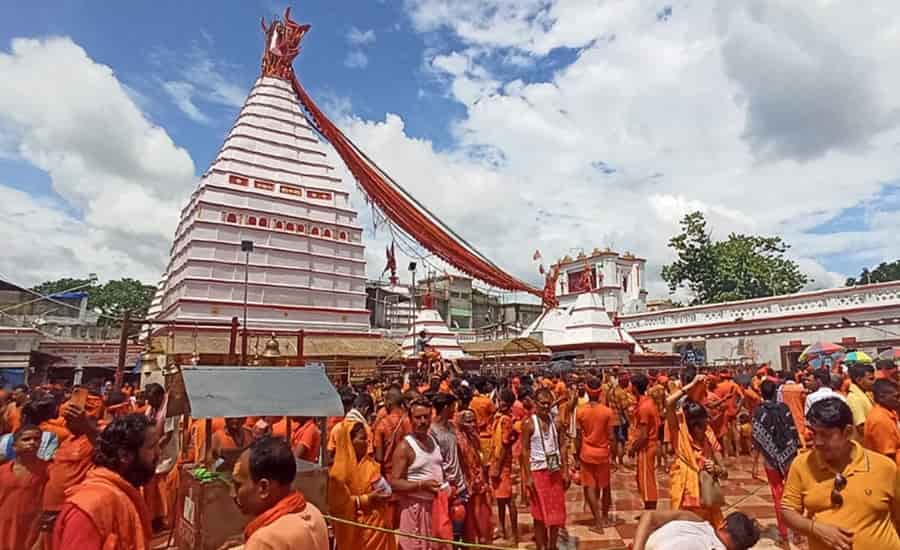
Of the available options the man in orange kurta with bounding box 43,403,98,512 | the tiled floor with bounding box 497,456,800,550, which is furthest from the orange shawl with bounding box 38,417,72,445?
the tiled floor with bounding box 497,456,800,550

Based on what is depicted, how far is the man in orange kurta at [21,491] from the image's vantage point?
4176mm

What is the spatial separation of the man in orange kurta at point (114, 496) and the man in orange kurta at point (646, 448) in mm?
5548

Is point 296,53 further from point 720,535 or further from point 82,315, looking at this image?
point 720,535

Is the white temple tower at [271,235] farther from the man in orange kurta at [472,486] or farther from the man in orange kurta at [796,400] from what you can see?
the man in orange kurta at [796,400]

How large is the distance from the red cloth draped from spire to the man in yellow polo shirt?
76.5 ft

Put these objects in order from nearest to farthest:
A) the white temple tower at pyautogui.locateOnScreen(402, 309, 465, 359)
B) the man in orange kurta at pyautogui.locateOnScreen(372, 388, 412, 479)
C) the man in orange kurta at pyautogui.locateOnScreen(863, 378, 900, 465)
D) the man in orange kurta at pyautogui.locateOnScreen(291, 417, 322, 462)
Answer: the man in orange kurta at pyautogui.locateOnScreen(863, 378, 900, 465)
the man in orange kurta at pyautogui.locateOnScreen(291, 417, 322, 462)
the man in orange kurta at pyautogui.locateOnScreen(372, 388, 412, 479)
the white temple tower at pyautogui.locateOnScreen(402, 309, 465, 359)

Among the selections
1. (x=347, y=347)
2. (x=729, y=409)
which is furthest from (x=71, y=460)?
(x=347, y=347)

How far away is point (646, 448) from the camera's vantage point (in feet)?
22.6

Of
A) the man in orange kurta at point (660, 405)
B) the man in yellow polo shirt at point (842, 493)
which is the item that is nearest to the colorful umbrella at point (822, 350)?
the man in orange kurta at point (660, 405)

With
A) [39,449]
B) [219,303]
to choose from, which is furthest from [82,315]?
[39,449]

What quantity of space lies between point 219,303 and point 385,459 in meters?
20.1

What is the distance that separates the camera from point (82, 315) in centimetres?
4075

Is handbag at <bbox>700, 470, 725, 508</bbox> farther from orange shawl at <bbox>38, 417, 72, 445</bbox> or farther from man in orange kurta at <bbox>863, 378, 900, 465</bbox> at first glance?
orange shawl at <bbox>38, 417, 72, 445</bbox>

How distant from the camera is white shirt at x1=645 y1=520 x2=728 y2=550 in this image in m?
2.34
